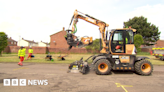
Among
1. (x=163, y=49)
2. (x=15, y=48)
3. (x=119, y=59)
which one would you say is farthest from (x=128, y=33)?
(x=15, y=48)

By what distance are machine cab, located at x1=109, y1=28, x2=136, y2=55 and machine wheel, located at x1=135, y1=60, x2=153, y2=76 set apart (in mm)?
872

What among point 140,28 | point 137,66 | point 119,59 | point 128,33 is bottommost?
point 137,66

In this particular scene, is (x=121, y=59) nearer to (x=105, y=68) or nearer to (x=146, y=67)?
(x=105, y=68)

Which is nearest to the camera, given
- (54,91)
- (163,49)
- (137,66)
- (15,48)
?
(54,91)

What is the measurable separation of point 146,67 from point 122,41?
7.77 feet

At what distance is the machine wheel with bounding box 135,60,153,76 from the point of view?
6.73 metres

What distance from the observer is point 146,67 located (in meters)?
6.98

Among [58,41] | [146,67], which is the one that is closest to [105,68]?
[146,67]

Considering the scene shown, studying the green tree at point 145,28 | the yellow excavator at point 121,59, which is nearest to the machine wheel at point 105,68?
the yellow excavator at point 121,59

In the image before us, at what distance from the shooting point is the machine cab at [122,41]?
22.5 ft

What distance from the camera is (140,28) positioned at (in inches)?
1404

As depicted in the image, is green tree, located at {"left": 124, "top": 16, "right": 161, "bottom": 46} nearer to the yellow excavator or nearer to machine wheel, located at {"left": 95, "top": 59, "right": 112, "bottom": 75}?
the yellow excavator

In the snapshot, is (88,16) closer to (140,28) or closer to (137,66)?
(137,66)

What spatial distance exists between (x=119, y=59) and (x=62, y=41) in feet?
114
